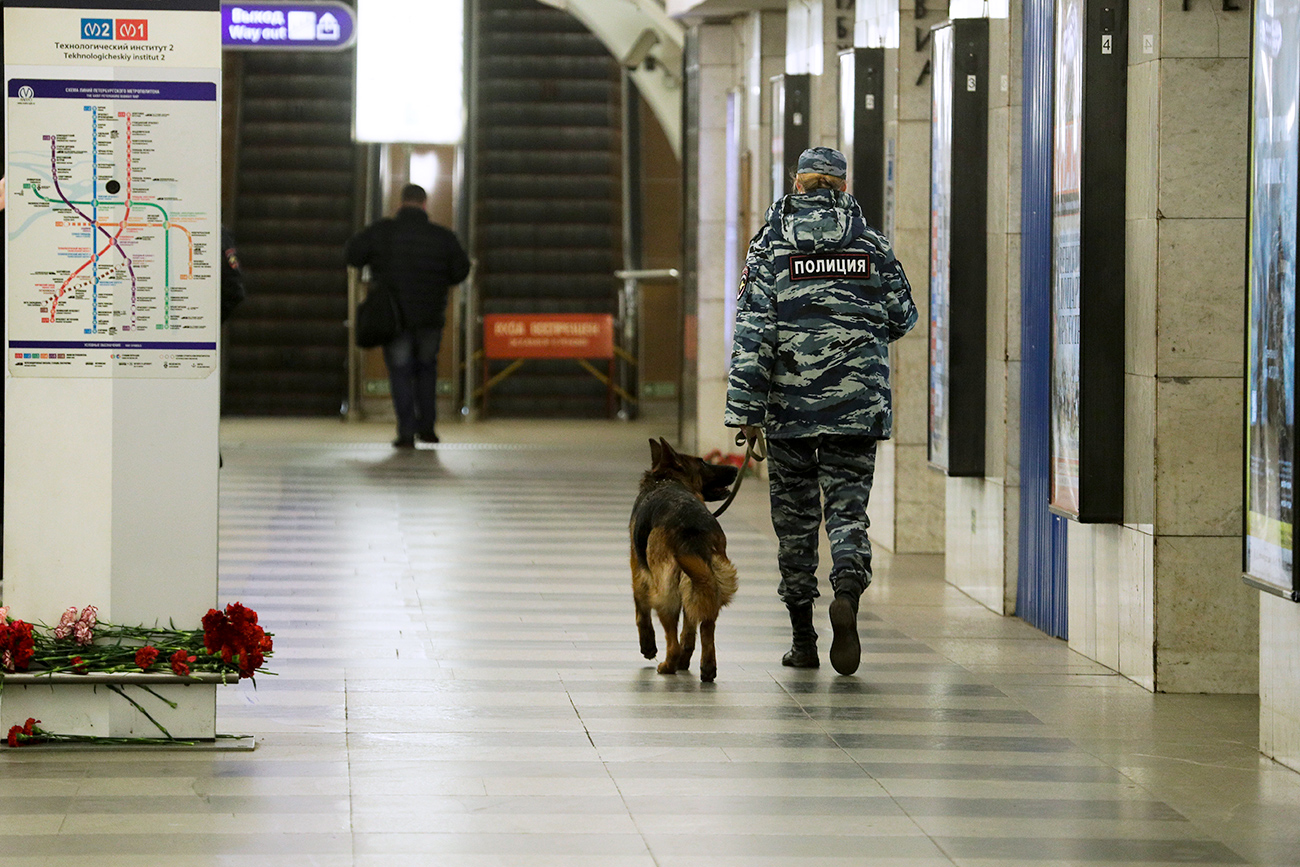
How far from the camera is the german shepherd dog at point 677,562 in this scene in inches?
243

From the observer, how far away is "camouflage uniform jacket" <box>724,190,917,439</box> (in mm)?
6484

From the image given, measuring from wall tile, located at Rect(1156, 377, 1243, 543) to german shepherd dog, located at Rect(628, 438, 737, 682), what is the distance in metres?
1.39

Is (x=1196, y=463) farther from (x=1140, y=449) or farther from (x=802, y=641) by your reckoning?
(x=802, y=641)

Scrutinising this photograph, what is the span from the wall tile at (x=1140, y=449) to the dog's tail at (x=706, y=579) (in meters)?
1.32

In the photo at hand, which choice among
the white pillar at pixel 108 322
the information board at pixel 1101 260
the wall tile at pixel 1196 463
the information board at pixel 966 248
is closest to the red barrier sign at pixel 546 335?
the information board at pixel 966 248

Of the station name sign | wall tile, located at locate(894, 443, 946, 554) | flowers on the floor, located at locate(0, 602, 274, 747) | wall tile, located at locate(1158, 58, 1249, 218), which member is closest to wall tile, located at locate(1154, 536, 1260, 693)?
wall tile, located at locate(1158, 58, 1249, 218)

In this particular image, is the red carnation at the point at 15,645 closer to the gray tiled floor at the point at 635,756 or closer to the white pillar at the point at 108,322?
the white pillar at the point at 108,322

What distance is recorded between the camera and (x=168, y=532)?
5.23m

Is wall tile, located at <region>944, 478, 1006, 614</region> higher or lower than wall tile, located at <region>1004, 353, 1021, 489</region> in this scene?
lower

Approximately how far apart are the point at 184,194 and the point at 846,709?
244cm

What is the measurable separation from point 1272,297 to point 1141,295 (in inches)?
48.0

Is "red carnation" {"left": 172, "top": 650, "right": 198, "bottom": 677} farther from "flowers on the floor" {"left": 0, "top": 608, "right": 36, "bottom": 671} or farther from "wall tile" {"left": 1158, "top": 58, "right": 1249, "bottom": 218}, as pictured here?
"wall tile" {"left": 1158, "top": 58, "right": 1249, "bottom": 218}

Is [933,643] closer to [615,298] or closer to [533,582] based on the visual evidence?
[533,582]

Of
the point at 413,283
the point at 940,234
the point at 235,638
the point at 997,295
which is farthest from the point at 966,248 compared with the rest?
the point at 413,283
